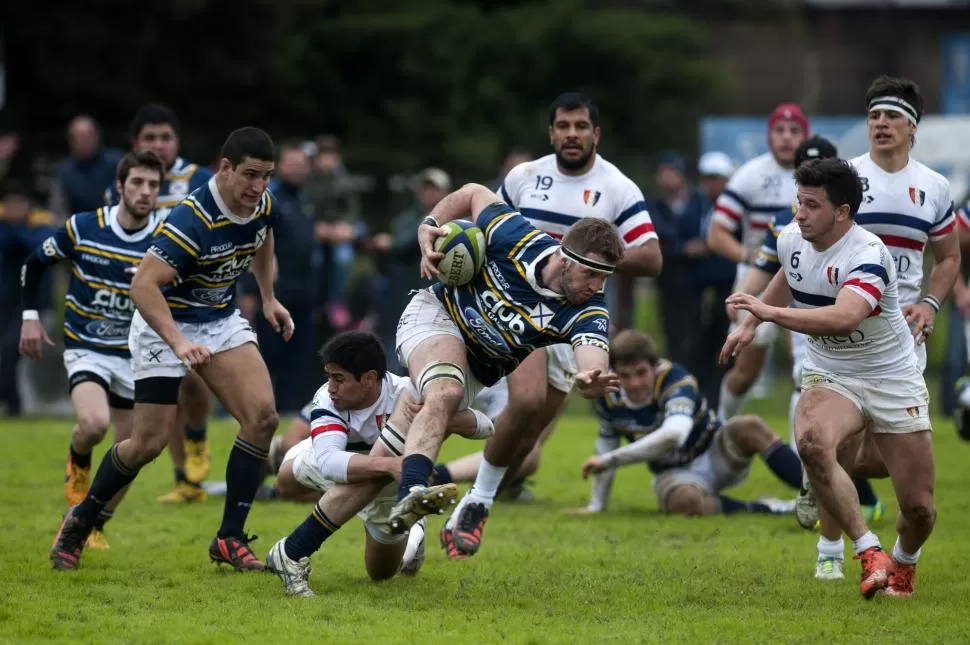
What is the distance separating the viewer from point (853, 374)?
23.8 ft

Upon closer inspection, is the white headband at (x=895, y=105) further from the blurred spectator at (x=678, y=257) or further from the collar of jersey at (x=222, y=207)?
the blurred spectator at (x=678, y=257)

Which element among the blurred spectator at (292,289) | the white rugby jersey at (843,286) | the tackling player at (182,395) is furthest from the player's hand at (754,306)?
the blurred spectator at (292,289)

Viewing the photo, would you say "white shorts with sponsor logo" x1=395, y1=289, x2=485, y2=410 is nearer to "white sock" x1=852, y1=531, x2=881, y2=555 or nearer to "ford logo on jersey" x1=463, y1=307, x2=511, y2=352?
"ford logo on jersey" x1=463, y1=307, x2=511, y2=352

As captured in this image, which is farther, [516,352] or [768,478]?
[768,478]

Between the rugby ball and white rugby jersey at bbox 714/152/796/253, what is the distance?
A: 429 cm

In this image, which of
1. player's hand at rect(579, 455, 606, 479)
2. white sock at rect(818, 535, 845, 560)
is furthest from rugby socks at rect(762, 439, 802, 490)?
white sock at rect(818, 535, 845, 560)

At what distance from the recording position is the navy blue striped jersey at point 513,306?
724cm

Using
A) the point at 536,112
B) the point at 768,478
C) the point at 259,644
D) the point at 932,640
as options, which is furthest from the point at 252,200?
the point at 536,112

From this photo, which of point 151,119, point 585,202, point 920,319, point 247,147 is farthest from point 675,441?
point 151,119

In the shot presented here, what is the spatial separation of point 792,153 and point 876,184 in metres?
3.05

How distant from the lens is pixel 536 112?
28.5 m

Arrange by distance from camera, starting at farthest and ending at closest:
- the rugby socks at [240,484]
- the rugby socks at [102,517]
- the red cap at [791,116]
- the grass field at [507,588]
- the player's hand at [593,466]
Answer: the red cap at [791,116]
the player's hand at [593,466]
the rugby socks at [102,517]
the rugby socks at [240,484]
the grass field at [507,588]

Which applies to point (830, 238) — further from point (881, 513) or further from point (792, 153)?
point (792, 153)

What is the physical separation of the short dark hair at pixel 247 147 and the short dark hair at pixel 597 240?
1720 mm
